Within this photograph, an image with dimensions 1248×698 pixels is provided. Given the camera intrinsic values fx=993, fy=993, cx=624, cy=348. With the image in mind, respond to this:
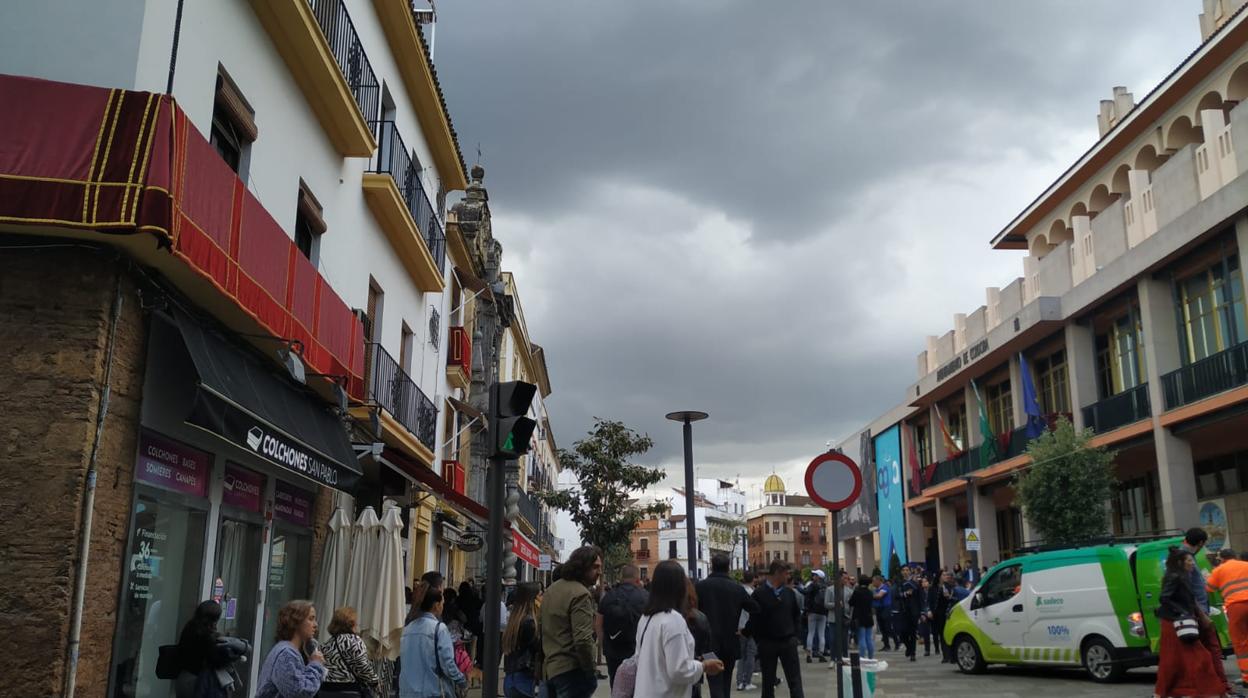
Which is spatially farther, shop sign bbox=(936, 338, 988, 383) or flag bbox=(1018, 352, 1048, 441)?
shop sign bbox=(936, 338, 988, 383)

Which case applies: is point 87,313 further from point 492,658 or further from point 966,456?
point 966,456

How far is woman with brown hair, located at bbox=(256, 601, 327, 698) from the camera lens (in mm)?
6809

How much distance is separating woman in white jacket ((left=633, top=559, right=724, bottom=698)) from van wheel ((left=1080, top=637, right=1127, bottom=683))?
1082 cm

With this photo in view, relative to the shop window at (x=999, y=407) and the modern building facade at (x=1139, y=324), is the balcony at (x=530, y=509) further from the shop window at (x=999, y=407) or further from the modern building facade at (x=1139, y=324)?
the shop window at (x=999, y=407)

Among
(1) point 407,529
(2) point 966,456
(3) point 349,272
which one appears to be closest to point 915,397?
(2) point 966,456

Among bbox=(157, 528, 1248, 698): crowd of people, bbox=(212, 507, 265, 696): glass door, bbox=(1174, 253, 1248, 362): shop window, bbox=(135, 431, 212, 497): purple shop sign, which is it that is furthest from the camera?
bbox=(1174, 253, 1248, 362): shop window

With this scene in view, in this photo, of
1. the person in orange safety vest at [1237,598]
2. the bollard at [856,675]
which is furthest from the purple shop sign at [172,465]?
the person in orange safety vest at [1237,598]

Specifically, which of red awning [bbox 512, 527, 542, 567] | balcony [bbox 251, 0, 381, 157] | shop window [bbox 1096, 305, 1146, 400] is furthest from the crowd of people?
shop window [bbox 1096, 305, 1146, 400]

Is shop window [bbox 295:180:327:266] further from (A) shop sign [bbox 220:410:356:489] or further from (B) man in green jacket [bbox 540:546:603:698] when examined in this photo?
(B) man in green jacket [bbox 540:546:603:698]

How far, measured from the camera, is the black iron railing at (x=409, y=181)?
56.0 ft

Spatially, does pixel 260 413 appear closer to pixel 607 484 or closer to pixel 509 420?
pixel 509 420

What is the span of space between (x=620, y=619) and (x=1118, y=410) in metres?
23.7

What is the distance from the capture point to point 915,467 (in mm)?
44906

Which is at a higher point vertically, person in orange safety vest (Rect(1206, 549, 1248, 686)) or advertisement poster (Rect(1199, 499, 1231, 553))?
advertisement poster (Rect(1199, 499, 1231, 553))
